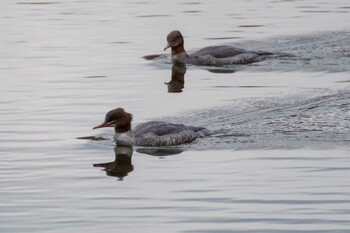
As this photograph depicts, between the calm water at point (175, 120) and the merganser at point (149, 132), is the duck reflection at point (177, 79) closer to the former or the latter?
the calm water at point (175, 120)

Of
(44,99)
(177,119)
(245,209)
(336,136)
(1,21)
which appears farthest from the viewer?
(1,21)

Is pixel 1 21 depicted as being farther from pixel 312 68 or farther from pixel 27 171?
pixel 27 171

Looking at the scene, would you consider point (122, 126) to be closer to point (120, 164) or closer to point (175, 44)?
point (120, 164)

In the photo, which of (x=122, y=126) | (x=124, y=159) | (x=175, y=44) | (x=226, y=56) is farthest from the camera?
(x=175, y=44)

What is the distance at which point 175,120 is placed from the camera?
853 inches

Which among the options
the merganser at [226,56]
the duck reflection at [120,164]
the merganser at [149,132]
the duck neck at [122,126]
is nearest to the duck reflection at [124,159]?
the duck reflection at [120,164]

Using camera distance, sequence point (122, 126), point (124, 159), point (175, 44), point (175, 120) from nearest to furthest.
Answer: point (124, 159), point (122, 126), point (175, 120), point (175, 44)

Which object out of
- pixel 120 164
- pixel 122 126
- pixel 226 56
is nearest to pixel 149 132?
pixel 122 126

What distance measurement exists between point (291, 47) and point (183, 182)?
1344 centimetres

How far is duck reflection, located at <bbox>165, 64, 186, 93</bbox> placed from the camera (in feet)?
83.3

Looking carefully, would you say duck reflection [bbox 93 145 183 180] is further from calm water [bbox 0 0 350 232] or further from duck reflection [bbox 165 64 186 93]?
duck reflection [bbox 165 64 186 93]

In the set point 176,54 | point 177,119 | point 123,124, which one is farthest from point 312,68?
point 123,124

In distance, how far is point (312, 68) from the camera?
88.6 ft

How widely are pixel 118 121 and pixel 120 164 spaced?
5.37ft
